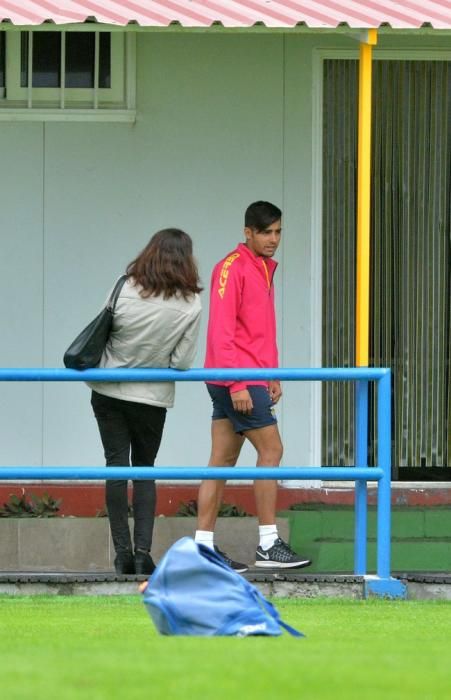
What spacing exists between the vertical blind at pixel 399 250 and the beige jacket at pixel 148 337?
2.50 metres

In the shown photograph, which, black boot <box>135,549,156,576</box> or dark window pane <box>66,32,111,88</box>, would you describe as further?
dark window pane <box>66,32,111,88</box>

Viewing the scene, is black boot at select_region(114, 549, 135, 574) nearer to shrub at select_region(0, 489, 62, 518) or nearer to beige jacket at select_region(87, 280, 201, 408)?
beige jacket at select_region(87, 280, 201, 408)

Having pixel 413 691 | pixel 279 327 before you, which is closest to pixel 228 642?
pixel 413 691

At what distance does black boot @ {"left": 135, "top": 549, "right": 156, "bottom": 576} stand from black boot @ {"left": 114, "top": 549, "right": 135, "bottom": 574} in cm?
4

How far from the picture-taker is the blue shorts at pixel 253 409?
29.0 ft

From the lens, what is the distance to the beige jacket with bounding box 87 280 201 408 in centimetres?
851

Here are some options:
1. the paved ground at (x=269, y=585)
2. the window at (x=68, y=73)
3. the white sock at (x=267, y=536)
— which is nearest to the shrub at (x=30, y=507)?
the paved ground at (x=269, y=585)

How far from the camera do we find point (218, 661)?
5609 millimetres

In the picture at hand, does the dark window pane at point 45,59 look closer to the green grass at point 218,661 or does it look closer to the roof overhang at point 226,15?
the roof overhang at point 226,15

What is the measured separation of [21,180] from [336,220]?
194 cm

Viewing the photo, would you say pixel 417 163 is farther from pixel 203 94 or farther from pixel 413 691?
pixel 413 691

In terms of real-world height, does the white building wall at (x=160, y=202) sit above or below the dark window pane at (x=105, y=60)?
below

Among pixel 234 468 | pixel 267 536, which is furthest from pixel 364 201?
pixel 267 536

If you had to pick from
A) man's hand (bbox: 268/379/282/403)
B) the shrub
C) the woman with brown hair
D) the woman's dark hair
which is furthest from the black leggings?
the shrub
